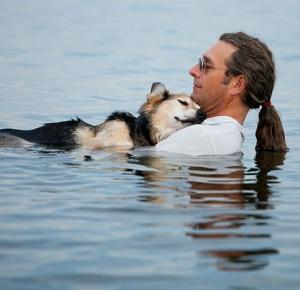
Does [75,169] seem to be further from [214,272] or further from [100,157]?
[214,272]

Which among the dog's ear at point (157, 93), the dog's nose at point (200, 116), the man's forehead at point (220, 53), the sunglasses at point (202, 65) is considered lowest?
the dog's nose at point (200, 116)

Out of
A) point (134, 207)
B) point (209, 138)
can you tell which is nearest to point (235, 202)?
point (134, 207)

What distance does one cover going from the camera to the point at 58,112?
12.8m

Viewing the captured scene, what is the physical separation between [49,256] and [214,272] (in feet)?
3.27

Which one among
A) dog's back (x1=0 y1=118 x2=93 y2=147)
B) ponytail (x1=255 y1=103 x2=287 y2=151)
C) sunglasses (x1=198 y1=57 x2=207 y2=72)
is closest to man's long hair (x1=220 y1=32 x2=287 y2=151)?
ponytail (x1=255 y1=103 x2=287 y2=151)

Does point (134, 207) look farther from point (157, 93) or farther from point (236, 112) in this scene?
point (157, 93)

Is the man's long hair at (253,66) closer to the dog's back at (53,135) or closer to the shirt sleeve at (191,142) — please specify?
the shirt sleeve at (191,142)

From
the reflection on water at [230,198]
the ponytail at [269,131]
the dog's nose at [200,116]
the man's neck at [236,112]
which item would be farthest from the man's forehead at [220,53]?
the reflection on water at [230,198]

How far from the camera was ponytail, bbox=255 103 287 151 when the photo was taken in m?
8.32

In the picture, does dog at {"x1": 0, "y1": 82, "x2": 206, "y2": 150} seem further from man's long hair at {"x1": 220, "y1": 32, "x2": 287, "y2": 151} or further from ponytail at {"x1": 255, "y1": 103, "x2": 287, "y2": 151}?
man's long hair at {"x1": 220, "y1": 32, "x2": 287, "y2": 151}

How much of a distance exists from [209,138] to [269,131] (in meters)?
1.06

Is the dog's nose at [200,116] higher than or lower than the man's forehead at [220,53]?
lower

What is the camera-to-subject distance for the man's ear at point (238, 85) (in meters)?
8.03

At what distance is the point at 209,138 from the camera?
305 inches
